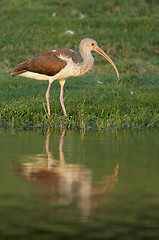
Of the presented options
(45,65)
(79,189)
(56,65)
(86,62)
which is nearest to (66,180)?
(79,189)

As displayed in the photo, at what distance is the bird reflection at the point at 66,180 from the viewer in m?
4.25

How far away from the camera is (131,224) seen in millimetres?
3619

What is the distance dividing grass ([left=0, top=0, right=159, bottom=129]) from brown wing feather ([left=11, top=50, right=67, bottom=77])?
0.65 meters

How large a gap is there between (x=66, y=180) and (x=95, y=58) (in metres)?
12.6

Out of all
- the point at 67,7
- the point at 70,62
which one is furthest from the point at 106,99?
the point at 67,7

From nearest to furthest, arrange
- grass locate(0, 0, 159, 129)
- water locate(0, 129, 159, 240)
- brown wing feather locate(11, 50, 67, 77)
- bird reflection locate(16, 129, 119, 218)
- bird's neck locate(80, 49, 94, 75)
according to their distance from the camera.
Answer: water locate(0, 129, 159, 240)
bird reflection locate(16, 129, 119, 218)
grass locate(0, 0, 159, 129)
brown wing feather locate(11, 50, 67, 77)
bird's neck locate(80, 49, 94, 75)

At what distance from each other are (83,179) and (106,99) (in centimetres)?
675

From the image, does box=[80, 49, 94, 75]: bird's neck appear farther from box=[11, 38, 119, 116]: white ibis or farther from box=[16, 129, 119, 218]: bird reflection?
box=[16, 129, 119, 218]: bird reflection

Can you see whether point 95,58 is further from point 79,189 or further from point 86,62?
point 79,189

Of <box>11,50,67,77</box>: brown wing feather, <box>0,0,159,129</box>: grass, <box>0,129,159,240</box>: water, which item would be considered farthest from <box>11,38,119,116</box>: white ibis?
<box>0,129,159,240</box>: water

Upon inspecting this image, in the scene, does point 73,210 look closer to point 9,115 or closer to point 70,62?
point 9,115

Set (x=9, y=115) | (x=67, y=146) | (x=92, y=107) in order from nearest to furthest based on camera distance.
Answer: (x=67, y=146), (x=9, y=115), (x=92, y=107)

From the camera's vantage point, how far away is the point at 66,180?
4988mm

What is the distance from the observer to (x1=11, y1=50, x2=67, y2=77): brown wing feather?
421 inches
